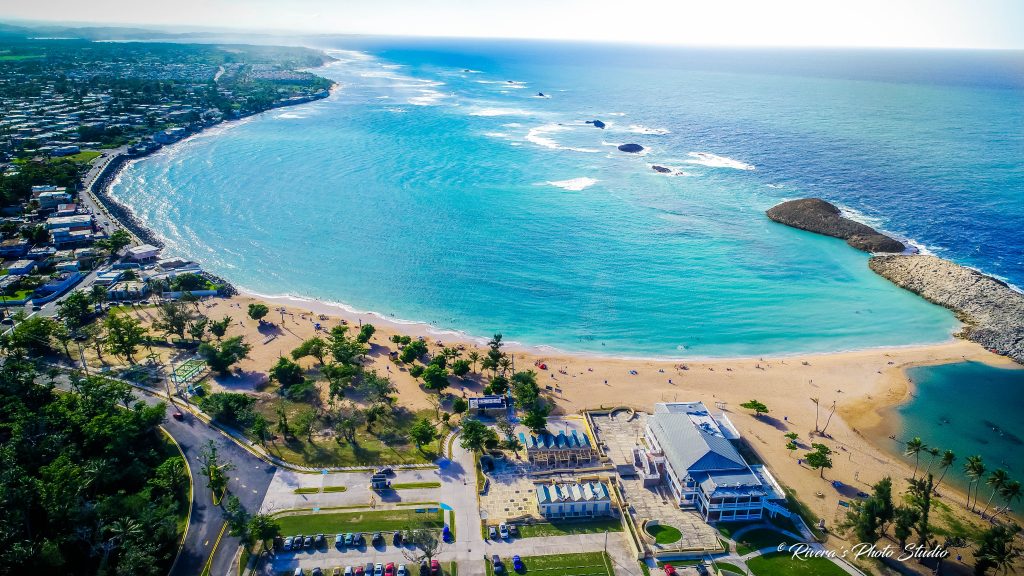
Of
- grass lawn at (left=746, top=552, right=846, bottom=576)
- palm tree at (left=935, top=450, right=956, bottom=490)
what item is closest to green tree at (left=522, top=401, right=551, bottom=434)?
grass lawn at (left=746, top=552, right=846, bottom=576)

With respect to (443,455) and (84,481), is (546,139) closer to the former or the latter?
(443,455)

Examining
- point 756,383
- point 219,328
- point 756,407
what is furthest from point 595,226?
point 219,328

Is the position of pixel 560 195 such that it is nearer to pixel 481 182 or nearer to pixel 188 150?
pixel 481 182

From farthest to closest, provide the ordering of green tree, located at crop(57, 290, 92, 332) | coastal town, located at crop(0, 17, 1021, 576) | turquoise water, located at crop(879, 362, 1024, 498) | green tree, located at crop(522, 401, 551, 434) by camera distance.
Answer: green tree, located at crop(57, 290, 92, 332), turquoise water, located at crop(879, 362, 1024, 498), green tree, located at crop(522, 401, 551, 434), coastal town, located at crop(0, 17, 1021, 576)

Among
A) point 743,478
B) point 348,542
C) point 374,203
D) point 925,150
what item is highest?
point 925,150

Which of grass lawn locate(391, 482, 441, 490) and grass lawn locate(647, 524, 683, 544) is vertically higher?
grass lawn locate(647, 524, 683, 544)

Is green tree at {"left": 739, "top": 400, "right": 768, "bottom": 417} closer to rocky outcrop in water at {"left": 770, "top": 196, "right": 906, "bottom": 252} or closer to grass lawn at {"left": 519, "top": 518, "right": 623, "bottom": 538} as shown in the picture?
grass lawn at {"left": 519, "top": 518, "right": 623, "bottom": 538}

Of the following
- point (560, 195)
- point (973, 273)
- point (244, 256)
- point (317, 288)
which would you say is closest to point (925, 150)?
point (973, 273)
